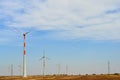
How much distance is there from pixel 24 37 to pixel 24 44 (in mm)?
4326

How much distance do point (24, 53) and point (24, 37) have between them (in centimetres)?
663

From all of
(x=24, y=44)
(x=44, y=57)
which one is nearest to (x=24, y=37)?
(x=24, y=44)

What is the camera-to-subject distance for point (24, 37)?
368ft

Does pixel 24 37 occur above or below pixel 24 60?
above

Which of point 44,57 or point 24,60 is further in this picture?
point 44,57

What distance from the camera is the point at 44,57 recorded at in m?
140

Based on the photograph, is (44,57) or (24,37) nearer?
(24,37)

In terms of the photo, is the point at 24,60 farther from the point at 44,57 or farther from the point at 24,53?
the point at 44,57

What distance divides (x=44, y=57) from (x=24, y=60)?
31.2m

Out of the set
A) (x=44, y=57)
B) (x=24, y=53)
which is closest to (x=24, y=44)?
(x=24, y=53)

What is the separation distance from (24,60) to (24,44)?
549 cm

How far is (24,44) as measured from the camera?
109 metres

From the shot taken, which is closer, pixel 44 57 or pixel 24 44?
pixel 24 44

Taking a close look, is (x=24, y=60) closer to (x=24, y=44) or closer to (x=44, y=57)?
(x=24, y=44)
